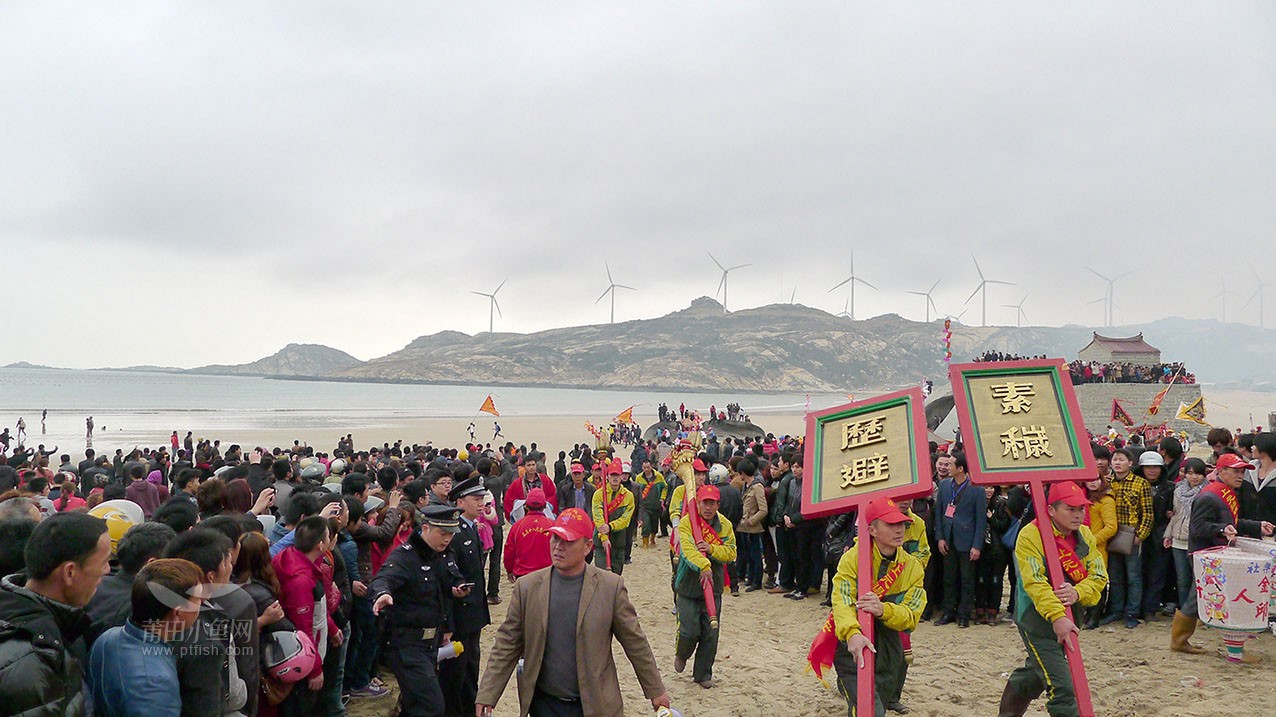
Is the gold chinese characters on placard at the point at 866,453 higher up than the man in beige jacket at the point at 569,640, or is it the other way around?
the gold chinese characters on placard at the point at 866,453

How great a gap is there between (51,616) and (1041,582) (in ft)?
16.5

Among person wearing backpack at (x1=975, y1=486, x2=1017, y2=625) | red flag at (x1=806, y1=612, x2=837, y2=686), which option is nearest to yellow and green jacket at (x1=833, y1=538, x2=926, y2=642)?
red flag at (x1=806, y1=612, x2=837, y2=686)

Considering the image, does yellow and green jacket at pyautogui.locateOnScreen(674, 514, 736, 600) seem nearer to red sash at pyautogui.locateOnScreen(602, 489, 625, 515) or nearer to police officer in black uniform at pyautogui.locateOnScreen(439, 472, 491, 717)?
police officer in black uniform at pyautogui.locateOnScreen(439, 472, 491, 717)

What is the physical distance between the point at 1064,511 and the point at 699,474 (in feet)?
18.7

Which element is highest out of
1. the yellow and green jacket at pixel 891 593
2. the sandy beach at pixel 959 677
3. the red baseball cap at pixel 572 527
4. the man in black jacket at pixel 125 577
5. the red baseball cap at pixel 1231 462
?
the red baseball cap at pixel 1231 462

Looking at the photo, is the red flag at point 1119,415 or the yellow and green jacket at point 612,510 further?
the red flag at point 1119,415

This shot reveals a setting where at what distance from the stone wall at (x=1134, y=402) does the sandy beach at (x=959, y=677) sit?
22.6m

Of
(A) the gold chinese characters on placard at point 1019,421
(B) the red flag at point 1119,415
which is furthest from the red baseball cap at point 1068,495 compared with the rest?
(B) the red flag at point 1119,415

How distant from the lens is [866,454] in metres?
4.58

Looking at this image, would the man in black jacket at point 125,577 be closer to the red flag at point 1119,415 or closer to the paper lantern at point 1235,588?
the paper lantern at point 1235,588

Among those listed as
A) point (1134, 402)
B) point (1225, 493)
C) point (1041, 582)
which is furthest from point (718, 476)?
point (1134, 402)

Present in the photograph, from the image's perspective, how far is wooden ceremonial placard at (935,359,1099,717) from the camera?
4.55 m

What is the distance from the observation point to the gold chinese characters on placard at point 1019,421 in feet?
15.4

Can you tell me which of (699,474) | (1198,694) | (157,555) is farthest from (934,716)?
(157,555)
